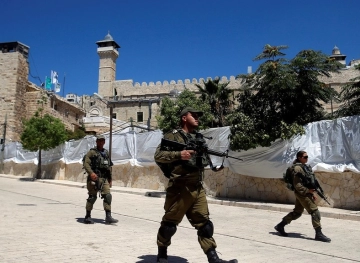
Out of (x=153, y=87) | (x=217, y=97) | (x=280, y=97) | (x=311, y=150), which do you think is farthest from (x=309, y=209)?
(x=153, y=87)

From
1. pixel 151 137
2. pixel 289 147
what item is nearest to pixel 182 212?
pixel 289 147

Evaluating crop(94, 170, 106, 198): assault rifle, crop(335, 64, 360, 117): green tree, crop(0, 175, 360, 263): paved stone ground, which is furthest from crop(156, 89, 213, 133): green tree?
crop(94, 170, 106, 198): assault rifle

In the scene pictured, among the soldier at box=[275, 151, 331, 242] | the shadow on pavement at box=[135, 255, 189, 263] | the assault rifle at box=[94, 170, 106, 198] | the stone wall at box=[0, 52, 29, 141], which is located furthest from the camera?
the stone wall at box=[0, 52, 29, 141]

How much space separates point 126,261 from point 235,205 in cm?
721

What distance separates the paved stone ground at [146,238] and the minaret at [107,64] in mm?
55810

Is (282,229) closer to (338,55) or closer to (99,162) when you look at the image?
(99,162)

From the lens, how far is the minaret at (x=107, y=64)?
6322 centimetres

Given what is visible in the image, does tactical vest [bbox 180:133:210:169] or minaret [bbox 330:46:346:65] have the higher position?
minaret [bbox 330:46:346:65]

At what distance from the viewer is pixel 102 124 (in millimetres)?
42125

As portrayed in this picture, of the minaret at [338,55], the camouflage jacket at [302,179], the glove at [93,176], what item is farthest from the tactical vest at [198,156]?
the minaret at [338,55]

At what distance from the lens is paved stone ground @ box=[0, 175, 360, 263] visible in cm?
435

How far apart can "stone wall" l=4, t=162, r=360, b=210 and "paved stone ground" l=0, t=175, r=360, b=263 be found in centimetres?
74

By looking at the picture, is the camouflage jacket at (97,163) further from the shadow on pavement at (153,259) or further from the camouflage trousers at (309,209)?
the camouflage trousers at (309,209)

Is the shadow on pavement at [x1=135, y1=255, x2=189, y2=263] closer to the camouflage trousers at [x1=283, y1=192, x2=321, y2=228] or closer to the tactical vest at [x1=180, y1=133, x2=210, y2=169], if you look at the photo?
the tactical vest at [x1=180, y1=133, x2=210, y2=169]
